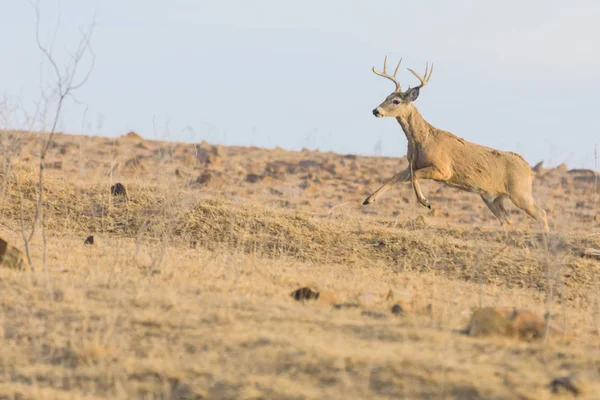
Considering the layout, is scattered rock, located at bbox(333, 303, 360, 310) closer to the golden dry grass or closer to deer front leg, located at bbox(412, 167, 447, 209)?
the golden dry grass

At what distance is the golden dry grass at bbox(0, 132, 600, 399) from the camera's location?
6035 mm

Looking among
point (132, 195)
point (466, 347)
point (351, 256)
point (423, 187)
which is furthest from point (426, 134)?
point (423, 187)

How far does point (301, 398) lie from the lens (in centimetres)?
572

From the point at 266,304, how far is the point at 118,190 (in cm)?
618

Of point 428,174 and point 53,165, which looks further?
point 53,165

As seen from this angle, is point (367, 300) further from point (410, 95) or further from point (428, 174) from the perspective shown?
point (410, 95)

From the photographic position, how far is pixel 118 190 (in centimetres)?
1341

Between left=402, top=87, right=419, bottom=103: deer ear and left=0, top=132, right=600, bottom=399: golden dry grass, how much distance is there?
6.16 ft

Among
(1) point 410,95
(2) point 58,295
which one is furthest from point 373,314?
(1) point 410,95

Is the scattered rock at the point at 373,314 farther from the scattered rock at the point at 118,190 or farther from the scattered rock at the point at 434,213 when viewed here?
the scattered rock at the point at 434,213

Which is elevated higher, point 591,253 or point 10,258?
point 591,253

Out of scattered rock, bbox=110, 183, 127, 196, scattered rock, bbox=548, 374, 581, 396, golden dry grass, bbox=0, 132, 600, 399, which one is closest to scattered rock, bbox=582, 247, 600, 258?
golden dry grass, bbox=0, 132, 600, 399

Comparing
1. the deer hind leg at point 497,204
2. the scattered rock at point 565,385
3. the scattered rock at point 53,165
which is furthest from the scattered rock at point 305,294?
the scattered rock at point 53,165

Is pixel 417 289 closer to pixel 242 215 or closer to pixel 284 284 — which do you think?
pixel 284 284
